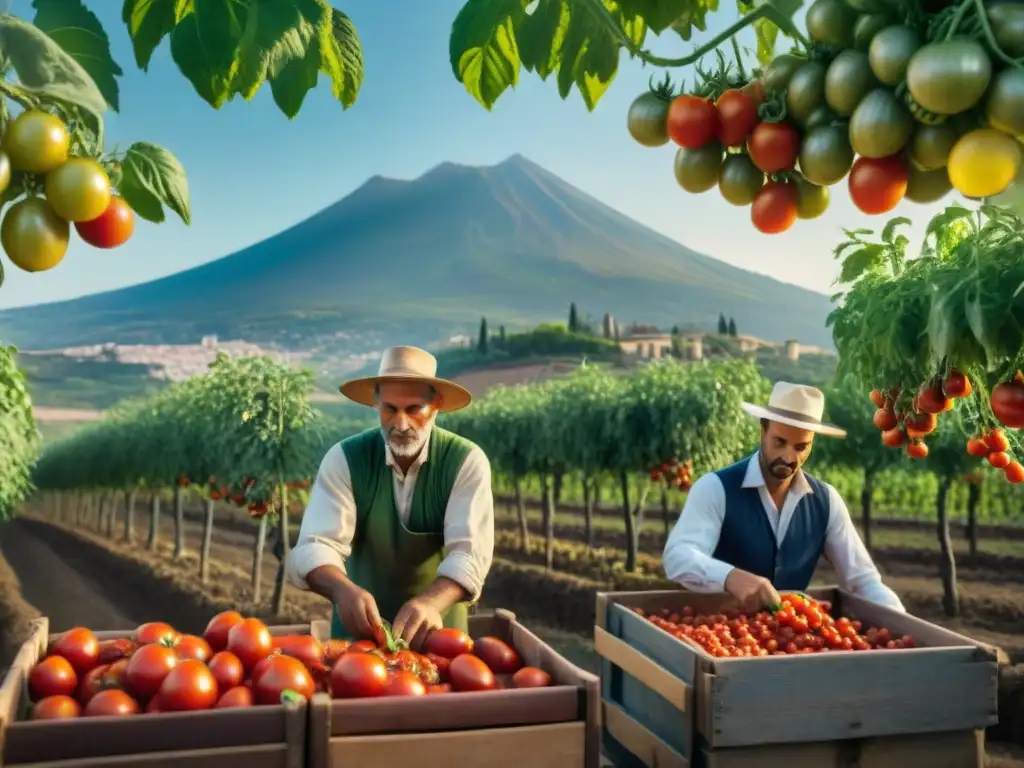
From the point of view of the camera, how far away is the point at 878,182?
3.19ft

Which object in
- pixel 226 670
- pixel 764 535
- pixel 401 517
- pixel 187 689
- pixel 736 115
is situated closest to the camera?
pixel 736 115

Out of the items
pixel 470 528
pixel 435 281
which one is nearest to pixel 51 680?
pixel 470 528

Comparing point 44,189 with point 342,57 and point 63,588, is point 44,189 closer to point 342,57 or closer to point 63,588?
point 342,57

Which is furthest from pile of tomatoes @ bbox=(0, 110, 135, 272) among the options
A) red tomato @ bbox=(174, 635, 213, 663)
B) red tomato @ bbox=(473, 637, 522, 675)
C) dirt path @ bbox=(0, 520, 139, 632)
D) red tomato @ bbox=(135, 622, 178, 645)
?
dirt path @ bbox=(0, 520, 139, 632)

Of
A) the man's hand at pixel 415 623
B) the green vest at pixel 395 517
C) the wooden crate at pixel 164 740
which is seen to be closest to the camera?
the wooden crate at pixel 164 740

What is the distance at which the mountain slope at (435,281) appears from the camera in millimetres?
91438

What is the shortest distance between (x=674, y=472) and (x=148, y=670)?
45.2 feet

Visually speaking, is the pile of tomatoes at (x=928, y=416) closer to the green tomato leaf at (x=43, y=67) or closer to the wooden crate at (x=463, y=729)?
the wooden crate at (x=463, y=729)

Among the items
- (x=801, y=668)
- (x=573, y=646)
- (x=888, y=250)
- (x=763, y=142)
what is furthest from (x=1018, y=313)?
(x=573, y=646)

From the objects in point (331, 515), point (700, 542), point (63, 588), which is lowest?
point (63, 588)

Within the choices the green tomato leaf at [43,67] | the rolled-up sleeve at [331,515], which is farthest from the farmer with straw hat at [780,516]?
the green tomato leaf at [43,67]

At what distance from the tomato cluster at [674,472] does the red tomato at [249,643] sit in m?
13.3

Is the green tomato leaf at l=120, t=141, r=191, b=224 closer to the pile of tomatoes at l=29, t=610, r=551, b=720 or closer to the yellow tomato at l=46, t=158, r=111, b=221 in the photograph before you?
the yellow tomato at l=46, t=158, r=111, b=221

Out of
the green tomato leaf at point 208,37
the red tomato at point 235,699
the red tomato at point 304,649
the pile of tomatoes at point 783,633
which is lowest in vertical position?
the pile of tomatoes at point 783,633
